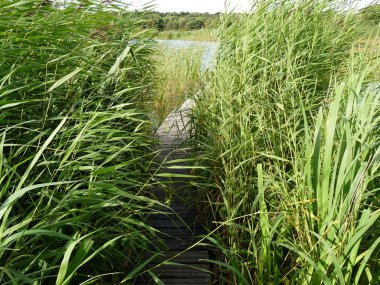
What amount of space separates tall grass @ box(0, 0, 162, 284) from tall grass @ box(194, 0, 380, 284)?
44cm

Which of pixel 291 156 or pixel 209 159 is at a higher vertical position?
pixel 291 156

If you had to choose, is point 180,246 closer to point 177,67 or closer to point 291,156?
point 291,156

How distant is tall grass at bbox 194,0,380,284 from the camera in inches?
61.8

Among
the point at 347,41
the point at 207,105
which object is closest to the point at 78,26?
the point at 207,105

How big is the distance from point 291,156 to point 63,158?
96 centimetres

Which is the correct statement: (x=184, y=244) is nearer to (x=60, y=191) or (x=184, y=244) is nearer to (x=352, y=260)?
(x=60, y=191)

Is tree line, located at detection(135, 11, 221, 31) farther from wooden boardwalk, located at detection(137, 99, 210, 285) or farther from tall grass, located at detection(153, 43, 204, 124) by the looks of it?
wooden boardwalk, located at detection(137, 99, 210, 285)

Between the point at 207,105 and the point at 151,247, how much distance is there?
116cm

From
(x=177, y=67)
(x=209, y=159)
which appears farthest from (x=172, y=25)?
(x=209, y=159)

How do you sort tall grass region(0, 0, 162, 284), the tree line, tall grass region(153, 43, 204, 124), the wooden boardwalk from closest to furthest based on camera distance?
tall grass region(0, 0, 162, 284) → the wooden boardwalk → the tree line → tall grass region(153, 43, 204, 124)

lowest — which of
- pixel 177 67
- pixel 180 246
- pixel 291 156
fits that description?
pixel 180 246

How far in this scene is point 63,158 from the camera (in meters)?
1.59

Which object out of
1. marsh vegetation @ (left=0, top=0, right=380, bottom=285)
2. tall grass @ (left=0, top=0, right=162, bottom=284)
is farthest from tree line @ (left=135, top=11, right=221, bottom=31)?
tall grass @ (left=0, top=0, right=162, bottom=284)

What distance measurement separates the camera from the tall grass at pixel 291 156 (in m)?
1.57
